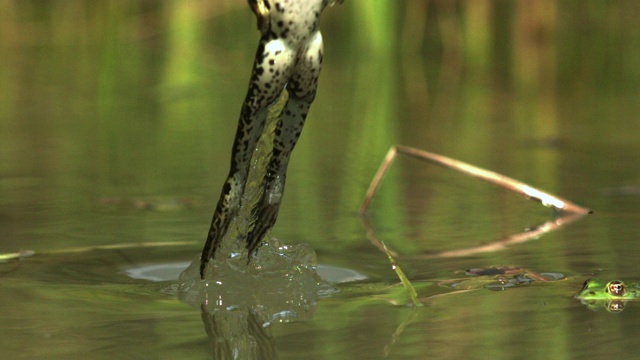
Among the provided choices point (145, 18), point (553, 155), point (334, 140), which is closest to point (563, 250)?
point (553, 155)

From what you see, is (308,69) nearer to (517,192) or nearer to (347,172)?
(517,192)

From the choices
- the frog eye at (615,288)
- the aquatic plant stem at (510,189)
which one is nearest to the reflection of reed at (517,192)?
the aquatic plant stem at (510,189)

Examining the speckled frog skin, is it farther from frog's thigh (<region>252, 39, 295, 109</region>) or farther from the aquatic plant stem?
the aquatic plant stem

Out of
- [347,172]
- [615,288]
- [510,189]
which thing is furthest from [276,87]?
[347,172]

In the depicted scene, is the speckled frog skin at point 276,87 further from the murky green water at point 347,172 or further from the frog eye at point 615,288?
the frog eye at point 615,288

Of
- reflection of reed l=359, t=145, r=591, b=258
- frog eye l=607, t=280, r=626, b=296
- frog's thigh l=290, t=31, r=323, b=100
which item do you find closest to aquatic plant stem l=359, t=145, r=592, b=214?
reflection of reed l=359, t=145, r=591, b=258

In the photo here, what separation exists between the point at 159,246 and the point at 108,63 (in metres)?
2.27

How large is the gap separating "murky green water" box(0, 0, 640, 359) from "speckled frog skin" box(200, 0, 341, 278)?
18 cm

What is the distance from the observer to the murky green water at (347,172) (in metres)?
1.63

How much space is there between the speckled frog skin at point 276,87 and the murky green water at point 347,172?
176 millimetres

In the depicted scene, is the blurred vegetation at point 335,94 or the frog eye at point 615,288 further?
the blurred vegetation at point 335,94

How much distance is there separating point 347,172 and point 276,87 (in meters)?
1.54

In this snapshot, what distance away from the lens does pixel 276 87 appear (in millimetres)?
1539

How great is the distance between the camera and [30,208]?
2609 mm
